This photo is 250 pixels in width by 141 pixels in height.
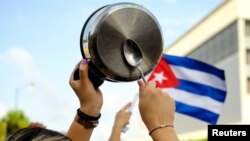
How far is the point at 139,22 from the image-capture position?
1.96 m

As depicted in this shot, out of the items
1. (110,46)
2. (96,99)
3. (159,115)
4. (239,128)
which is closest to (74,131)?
(96,99)

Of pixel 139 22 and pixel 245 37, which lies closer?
pixel 139 22

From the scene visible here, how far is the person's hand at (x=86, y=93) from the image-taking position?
79.5 inches

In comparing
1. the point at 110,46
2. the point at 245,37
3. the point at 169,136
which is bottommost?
the point at 169,136

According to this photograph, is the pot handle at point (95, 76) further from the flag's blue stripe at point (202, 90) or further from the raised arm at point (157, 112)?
the flag's blue stripe at point (202, 90)

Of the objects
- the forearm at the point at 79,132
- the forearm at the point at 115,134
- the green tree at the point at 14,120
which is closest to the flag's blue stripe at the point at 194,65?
the forearm at the point at 115,134

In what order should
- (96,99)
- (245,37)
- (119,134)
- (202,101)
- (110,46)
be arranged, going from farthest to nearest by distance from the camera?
(245,37) → (202,101) → (119,134) → (96,99) → (110,46)

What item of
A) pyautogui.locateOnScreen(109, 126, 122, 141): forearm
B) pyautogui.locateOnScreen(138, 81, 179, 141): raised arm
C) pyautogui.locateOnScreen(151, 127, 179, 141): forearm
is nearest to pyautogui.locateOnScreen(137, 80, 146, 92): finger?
pyautogui.locateOnScreen(138, 81, 179, 141): raised arm

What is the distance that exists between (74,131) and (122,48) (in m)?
0.38

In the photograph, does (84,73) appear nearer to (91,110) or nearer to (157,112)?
(91,110)

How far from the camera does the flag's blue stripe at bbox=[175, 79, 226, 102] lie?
334 inches

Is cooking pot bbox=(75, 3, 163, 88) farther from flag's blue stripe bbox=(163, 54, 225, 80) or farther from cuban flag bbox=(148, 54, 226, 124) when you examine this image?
flag's blue stripe bbox=(163, 54, 225, 80)

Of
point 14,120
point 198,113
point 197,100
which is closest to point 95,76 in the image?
point 198,113

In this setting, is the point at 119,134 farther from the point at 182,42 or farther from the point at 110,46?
the point at 182,42
